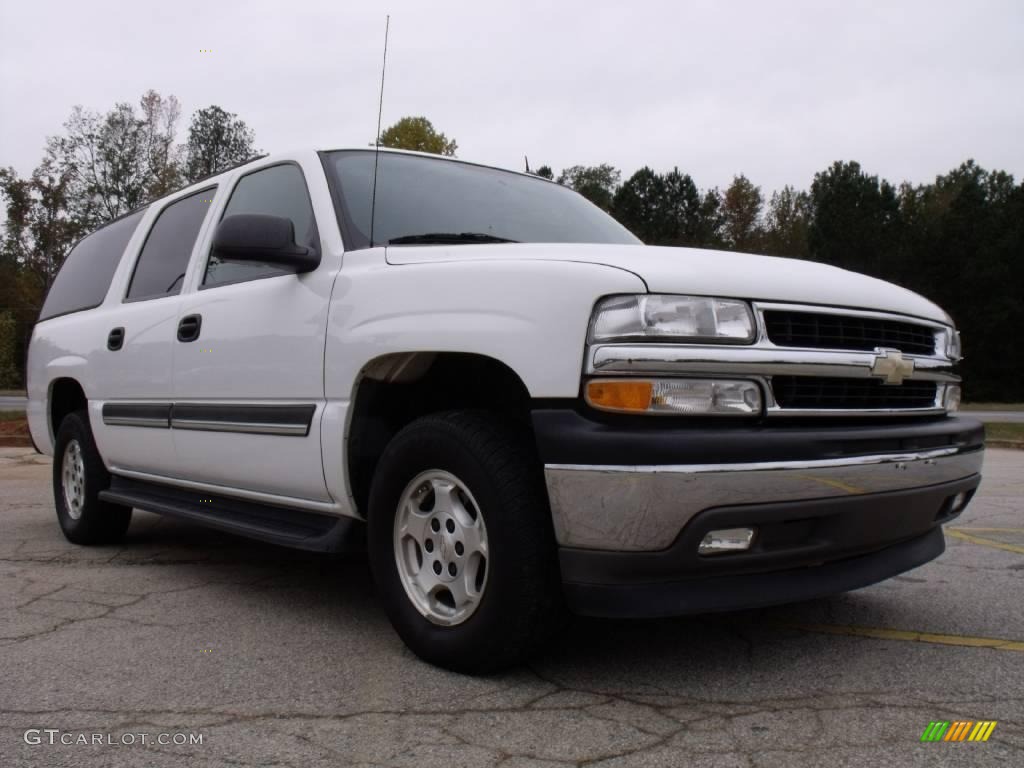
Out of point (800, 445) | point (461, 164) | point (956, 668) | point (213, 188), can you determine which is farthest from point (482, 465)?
point (213, 188)

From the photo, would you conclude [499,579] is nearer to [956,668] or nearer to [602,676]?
[602,676]

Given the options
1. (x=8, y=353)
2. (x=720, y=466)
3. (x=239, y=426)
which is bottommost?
(x=8, y=353)

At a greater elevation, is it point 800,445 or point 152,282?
point 152,282

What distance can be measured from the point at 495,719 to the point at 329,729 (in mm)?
428

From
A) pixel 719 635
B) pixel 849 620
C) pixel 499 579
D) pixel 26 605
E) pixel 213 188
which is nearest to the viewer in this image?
pixel 499 579

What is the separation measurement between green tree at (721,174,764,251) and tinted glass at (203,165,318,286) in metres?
48.2

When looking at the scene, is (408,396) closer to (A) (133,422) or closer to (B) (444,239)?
(B) (444,239)

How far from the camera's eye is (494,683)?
9.04ft

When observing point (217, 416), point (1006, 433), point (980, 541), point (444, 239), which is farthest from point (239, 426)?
point (1006, 433)

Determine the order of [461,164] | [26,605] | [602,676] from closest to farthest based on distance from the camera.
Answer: [602,676] → [26,605] → [461,164]

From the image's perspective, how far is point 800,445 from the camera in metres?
2.51

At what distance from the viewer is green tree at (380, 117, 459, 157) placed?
39.6 metres

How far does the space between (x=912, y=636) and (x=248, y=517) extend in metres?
2.51

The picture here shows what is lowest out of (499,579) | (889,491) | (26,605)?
(26,605)
